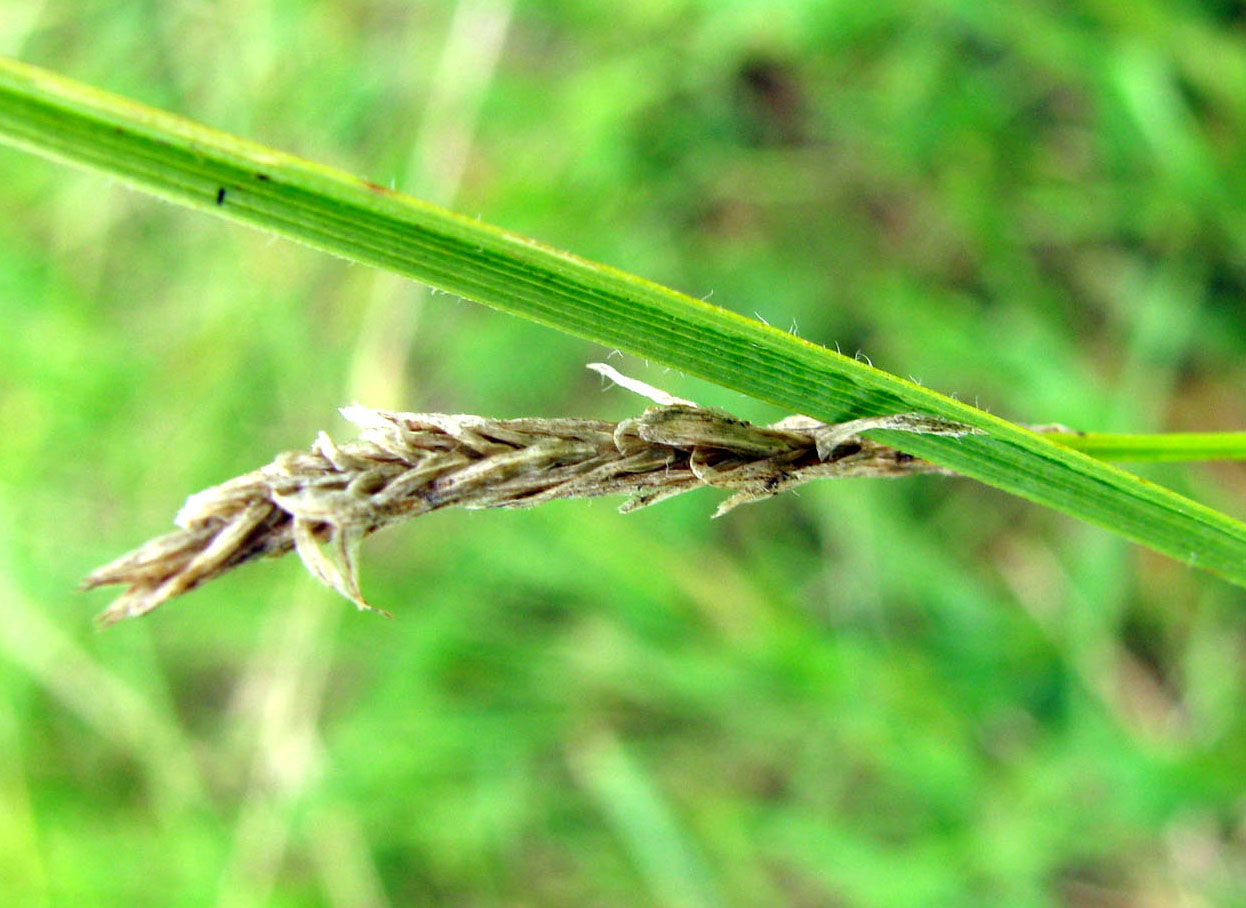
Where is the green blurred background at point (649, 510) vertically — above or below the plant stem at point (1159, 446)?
above

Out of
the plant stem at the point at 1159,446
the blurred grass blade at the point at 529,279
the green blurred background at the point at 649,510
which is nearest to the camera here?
the blurred grass blade at the point at 529,279

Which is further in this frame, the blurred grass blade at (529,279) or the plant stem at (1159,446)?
the plant stem at (1159,446)

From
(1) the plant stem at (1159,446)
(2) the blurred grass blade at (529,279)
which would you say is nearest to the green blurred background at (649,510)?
(1) the plant stem at (1159,446)

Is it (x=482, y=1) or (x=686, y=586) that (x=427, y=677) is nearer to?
(x=686, y=586)

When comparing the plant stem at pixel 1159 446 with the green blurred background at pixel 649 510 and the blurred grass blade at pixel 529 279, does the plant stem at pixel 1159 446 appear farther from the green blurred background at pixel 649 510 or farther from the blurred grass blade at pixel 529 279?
the green blurred background at pixel 649 510

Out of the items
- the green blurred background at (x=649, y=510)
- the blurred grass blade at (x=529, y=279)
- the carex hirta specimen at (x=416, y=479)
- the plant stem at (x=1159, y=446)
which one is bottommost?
the carex hirta specimen at (x=416, y=479)

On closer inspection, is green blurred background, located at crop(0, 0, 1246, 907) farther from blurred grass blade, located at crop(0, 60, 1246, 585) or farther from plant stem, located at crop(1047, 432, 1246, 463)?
blurred grass blade, located at crop(0, 60, 1246, 585)

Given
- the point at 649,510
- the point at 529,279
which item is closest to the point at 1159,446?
the point at 529,279

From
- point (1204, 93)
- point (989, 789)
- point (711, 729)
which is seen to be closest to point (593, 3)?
point (1204, 93)
